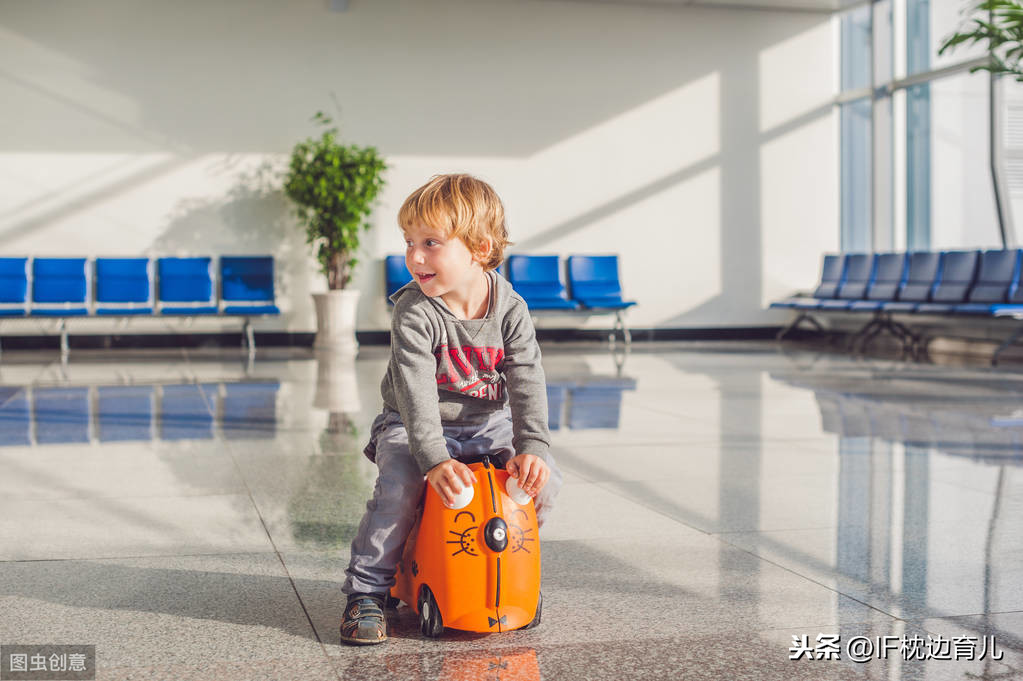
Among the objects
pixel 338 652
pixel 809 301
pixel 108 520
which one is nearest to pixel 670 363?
pixel 809 301

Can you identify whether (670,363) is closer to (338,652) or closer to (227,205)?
(227,205)

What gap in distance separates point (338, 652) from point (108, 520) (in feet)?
4.99

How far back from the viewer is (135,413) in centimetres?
604

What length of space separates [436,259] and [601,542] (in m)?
1.21

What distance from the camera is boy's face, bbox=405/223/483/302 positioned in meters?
2.14

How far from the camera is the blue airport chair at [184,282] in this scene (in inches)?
455

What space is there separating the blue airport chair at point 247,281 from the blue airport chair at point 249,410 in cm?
411

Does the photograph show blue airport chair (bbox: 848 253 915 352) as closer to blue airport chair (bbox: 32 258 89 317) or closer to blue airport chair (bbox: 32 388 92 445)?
blue airport chair (bbox: 32 388 92 445)

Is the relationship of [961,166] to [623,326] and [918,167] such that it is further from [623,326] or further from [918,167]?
[623,326]

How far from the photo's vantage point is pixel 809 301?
42.7 ft

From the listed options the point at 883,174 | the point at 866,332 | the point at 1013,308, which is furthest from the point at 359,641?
the point at 883,174

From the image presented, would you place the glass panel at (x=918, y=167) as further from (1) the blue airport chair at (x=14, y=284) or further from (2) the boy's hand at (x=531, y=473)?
(2) the boy's hand at (x=531, y=473)

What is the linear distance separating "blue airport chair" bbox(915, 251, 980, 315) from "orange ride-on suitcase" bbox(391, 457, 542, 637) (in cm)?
937

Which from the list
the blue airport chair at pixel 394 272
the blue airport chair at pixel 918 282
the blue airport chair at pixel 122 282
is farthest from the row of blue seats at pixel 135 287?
the blue airport chair at pixel 918 282
